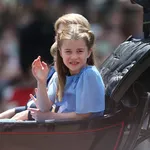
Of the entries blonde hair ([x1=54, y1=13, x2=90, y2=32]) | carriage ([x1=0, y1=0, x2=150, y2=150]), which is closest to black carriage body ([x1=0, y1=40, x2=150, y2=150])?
carriage ([x1=0, y1=0, x2=150, y2=150])

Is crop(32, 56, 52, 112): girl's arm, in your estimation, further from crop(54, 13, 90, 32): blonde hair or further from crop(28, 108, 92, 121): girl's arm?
crop(54, 13, 90, 32): blonde hair

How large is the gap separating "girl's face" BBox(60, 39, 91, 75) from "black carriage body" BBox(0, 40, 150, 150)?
21 cm

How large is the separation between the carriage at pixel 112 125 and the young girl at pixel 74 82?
3.2 inches

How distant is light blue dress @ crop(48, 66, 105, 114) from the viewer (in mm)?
3297

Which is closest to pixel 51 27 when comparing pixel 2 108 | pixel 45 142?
pixel 2 108

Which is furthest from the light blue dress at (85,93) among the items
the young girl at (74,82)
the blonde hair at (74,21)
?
the blonde hair at (74,21)

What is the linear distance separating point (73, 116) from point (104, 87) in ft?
0.81

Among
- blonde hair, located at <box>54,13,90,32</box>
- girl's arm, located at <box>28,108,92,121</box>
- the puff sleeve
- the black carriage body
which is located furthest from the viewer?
the puff sleeve

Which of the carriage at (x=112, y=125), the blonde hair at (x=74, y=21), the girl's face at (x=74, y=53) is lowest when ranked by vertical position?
the carriage at (x=112, y=125)

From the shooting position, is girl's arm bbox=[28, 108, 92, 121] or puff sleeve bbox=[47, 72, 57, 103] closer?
A: girl's arm bbox=[28, 108, 92, 121]

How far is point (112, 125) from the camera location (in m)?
3.34

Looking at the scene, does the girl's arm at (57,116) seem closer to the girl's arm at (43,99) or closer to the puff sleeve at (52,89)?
the girl's arm at (43,99)

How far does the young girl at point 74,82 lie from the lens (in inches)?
130

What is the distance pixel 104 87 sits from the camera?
3.41 m
